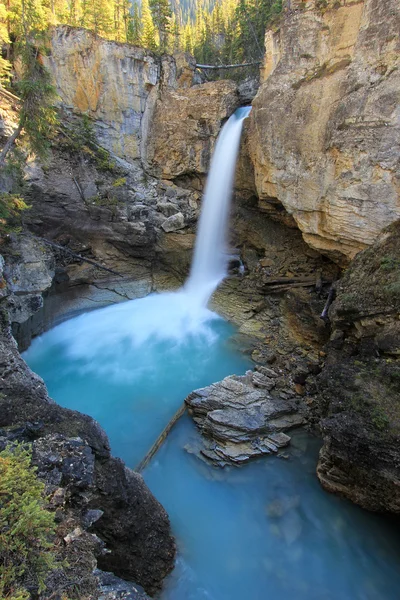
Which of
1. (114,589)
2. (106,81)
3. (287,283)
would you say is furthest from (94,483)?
(106,81)

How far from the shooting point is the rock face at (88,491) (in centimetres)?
411

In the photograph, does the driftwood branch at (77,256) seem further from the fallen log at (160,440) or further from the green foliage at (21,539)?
the green foliage at (21,539)

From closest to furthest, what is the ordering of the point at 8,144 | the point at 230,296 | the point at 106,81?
the point at 8,144
the point at 230,296
the point at 106,81

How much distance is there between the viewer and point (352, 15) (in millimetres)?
10359

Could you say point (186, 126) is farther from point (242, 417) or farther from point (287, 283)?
point (242, 417)

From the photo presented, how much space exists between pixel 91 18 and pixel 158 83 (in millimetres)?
13581

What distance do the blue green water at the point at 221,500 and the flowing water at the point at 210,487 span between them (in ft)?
0.07

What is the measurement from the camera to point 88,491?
4605 millimetres

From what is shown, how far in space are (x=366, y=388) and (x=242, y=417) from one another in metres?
3.35

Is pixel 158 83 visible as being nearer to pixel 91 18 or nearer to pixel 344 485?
pixel 91 18

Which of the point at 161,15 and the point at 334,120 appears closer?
the point at 334,120

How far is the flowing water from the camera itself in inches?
246

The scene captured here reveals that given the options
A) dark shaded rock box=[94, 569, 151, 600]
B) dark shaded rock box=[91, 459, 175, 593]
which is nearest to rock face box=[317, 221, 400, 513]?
dark shaded rock box=[91, 459, 175, 593]

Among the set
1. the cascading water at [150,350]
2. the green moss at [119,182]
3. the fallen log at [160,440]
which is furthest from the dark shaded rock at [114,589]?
the green moss at [119,182]
